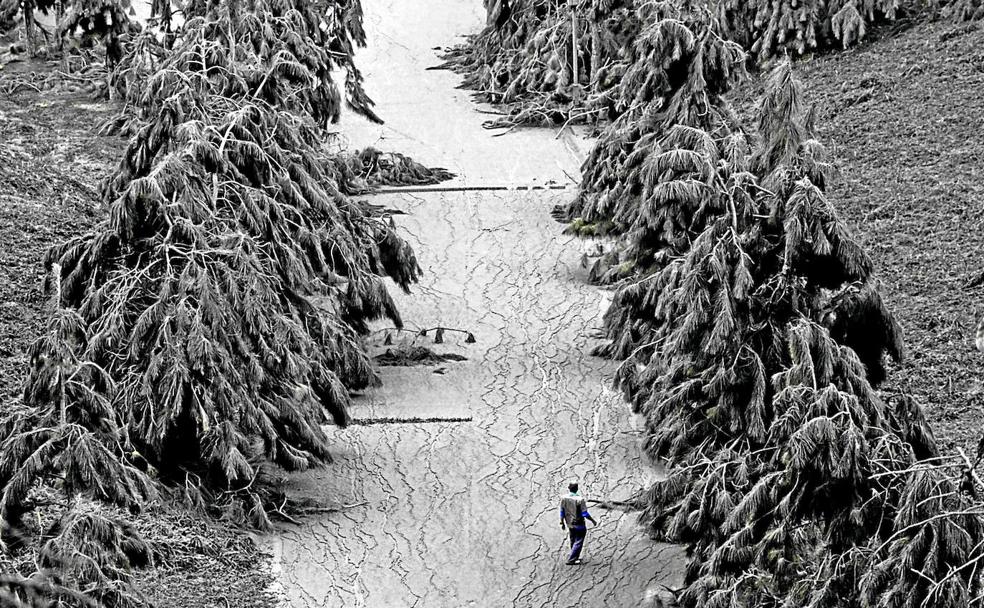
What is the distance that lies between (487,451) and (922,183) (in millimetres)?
9314

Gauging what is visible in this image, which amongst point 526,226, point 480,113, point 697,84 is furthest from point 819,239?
point 480,113

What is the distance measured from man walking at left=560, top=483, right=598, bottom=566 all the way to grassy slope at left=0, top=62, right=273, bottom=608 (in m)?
3.08

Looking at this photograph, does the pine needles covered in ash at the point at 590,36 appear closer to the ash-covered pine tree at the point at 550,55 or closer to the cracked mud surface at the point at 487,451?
the ash-covered pine tree at the point at 550,55

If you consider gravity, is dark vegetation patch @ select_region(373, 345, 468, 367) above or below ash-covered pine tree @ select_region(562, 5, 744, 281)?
below

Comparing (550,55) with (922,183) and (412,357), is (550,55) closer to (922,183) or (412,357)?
(922,183)

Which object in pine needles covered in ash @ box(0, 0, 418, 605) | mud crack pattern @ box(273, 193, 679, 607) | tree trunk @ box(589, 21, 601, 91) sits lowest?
mud crack pattern @ box(273, 193, 679, 607)

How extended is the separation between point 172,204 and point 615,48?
1587 centimetres

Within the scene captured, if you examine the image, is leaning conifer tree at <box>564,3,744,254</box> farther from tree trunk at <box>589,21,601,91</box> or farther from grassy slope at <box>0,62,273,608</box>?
tree trunk at <box>589,21,601,91</box>

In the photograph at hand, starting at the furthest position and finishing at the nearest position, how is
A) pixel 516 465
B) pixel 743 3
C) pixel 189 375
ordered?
pixel 743 3 → pixel 516 465 → pixel 189 375

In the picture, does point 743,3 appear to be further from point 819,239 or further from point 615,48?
point 819,239

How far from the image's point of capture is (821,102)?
24.9 meters

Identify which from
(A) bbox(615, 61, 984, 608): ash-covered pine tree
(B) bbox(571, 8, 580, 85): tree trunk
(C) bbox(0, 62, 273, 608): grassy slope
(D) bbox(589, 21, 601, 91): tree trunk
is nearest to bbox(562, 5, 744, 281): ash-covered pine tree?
(A) bbox(615, 61, 984, 608): ash-covered pine tree

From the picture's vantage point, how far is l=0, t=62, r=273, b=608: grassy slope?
41.9ft

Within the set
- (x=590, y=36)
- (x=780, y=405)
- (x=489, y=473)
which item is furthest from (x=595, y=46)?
(x=780, y=405)
